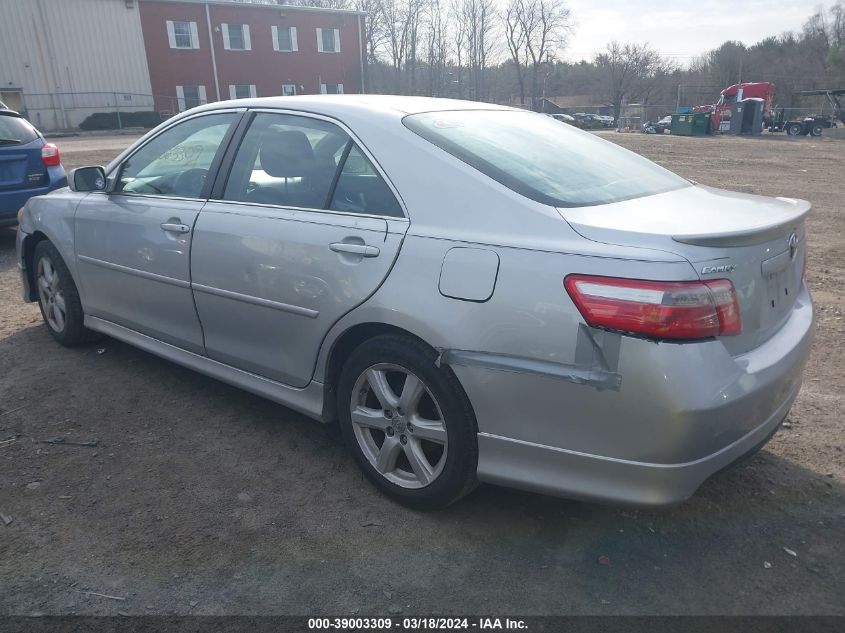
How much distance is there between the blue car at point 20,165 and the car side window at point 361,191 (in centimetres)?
607

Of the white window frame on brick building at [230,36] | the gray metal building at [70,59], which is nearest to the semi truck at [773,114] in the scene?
the white window frame on brick building at [230,36]

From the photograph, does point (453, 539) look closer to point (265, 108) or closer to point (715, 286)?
point (715, 286)

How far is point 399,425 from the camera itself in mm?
2828

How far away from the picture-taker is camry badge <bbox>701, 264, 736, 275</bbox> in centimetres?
219

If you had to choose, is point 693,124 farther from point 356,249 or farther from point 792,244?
point 356,249

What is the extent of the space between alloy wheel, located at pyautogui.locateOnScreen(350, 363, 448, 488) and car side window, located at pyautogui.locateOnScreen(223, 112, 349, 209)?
863mm

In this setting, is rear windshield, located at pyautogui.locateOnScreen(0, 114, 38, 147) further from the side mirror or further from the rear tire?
the side mirror

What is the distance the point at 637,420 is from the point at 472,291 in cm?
72

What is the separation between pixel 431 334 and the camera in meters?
2.56

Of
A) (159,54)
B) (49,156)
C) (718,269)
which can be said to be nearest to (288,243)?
(718,269)

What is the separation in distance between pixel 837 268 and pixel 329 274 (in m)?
5.70

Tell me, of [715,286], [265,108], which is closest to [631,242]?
[715,286]

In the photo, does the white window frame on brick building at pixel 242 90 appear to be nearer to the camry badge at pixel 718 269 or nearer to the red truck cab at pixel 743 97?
the red truck cab at pixel 743 97

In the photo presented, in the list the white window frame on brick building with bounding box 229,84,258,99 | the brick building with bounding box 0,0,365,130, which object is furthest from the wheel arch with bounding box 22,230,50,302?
the white window frame on brick building with bounding box 229,84,258,99
